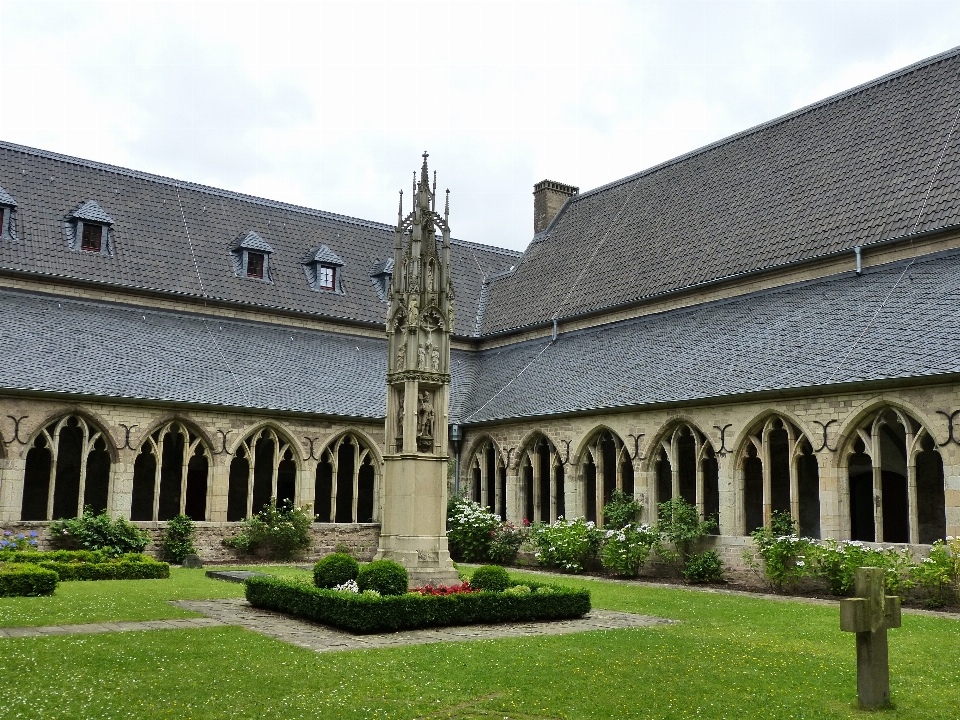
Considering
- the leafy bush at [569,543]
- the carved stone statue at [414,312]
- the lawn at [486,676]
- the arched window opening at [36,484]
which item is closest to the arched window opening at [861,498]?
A: the leafy bush at [569,543]

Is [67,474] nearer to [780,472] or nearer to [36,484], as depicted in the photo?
[36,484]

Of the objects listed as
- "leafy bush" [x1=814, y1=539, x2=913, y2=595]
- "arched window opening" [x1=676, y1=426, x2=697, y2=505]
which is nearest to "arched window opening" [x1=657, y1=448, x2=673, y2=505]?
"arched window opening" [x1=676, y1=426, x2=697, y2=505]

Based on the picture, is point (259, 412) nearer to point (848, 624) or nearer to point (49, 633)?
point (49, 633)

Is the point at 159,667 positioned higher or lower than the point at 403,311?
lower

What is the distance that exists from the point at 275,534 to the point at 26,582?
990 cm

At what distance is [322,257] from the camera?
32469 millimetres

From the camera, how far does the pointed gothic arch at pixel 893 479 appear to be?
18328 millimetres

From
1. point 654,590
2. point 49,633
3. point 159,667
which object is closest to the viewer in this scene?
point 159,667

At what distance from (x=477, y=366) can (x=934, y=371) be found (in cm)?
1805

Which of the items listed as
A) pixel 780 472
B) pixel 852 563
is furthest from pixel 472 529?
pixel 852 563

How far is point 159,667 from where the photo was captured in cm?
995

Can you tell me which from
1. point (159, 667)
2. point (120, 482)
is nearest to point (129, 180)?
point (120, 482)

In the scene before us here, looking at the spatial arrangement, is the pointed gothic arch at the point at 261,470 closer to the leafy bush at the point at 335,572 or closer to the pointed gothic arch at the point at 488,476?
the pointed gothic arch at the point at 488,476

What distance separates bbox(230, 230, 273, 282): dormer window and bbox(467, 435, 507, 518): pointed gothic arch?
29.8 feet
